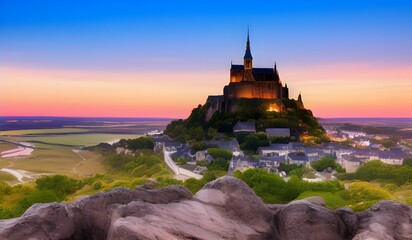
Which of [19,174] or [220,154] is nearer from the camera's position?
[19,174]

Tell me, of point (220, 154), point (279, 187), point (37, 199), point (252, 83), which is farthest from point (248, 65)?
point (37, 199)

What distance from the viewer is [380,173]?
5162cm

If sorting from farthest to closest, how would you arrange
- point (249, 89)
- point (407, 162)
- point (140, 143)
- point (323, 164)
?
point (249, 89)
point (140, 143)
point (323, 164)
point (407, 162)

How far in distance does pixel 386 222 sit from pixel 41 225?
9.64 m

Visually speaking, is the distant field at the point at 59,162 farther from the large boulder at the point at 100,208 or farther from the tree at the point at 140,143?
the large boulder at the point at 100,208

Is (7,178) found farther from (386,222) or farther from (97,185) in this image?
(386,222)

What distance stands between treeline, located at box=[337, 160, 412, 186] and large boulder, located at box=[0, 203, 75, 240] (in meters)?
46.8

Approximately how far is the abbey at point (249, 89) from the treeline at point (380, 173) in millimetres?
48040

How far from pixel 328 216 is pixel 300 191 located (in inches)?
1112

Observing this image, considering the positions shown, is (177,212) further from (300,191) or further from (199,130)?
(199,130)

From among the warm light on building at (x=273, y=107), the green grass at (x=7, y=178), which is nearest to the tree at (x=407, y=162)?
the warm light on building at (x=273, y=107)

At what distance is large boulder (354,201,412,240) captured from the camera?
10578mm

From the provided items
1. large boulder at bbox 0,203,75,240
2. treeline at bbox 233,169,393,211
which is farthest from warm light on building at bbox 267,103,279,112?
large boulder at bbox 0,203,75,240

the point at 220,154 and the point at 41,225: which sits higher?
the point at 41,225
